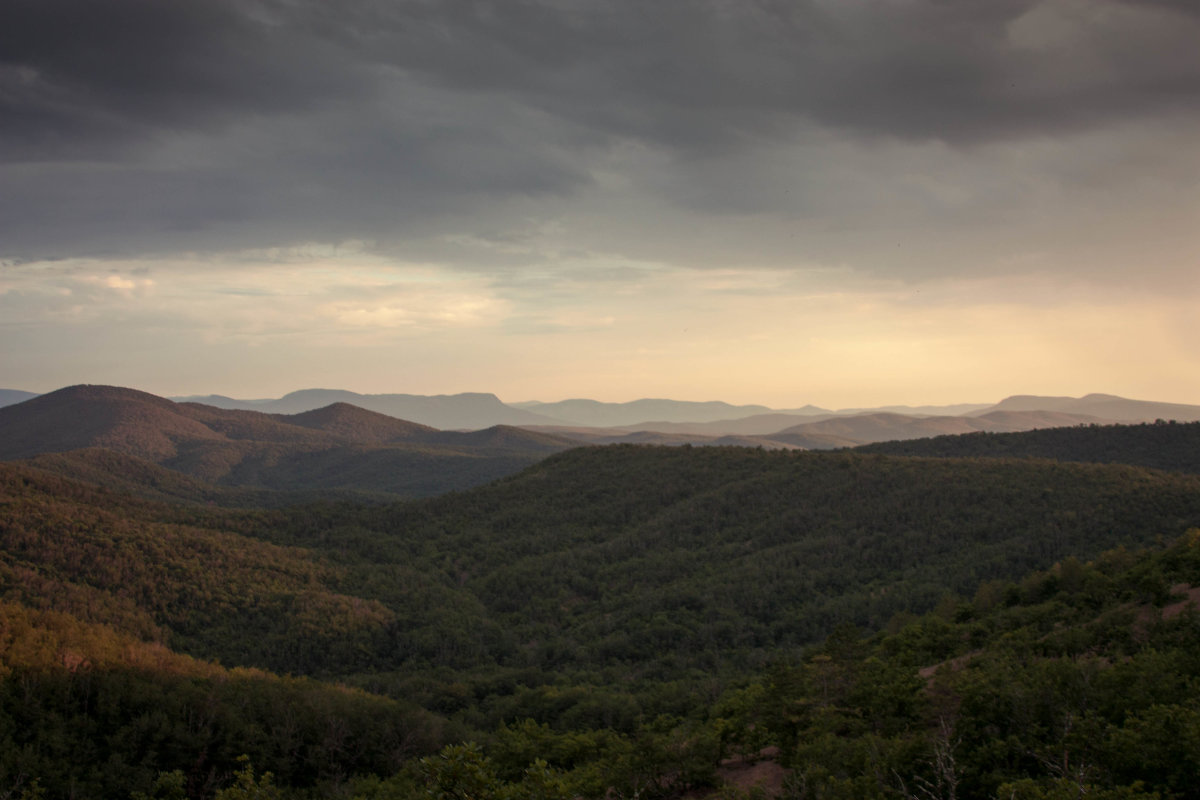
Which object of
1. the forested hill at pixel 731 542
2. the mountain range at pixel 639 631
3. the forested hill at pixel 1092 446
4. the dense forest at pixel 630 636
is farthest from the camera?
the forested hill at pixel 1092 446

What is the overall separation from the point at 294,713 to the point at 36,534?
3940 centimetres

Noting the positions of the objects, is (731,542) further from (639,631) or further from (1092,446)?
(1092,446)

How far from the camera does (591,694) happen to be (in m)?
40.7

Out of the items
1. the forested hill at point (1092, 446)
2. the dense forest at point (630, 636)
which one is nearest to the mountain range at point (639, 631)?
the dense forest at point (630, 636)

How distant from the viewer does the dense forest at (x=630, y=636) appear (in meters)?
17.8

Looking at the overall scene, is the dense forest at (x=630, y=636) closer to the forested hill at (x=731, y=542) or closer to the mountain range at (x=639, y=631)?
the mountain range at (x=639, y=631)

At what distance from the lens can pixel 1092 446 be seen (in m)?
90.4

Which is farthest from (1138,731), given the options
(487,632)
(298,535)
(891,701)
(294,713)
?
(298,535)

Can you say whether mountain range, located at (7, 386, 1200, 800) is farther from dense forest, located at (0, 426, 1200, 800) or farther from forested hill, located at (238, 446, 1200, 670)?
forested hill, located at (238, 446, 1200, 670)

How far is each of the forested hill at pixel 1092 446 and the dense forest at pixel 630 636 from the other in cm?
1894

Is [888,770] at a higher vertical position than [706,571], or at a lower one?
higher

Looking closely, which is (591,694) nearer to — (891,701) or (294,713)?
(294,713)

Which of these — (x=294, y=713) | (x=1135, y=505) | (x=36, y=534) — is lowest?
(x=294, y=713)

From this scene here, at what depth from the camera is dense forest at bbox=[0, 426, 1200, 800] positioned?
17844 mm
